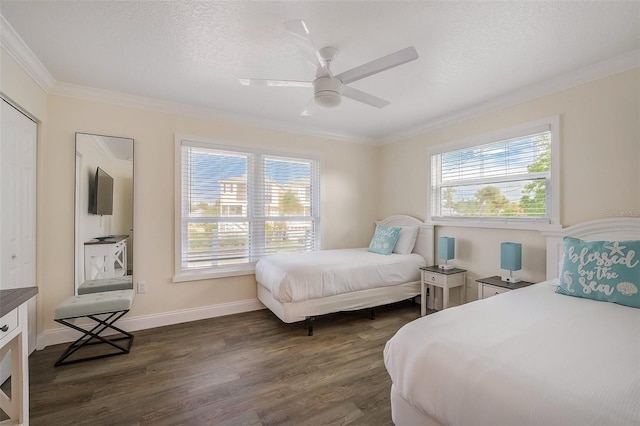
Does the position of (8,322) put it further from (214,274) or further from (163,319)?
(214,274)

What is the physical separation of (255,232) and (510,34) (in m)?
3.28

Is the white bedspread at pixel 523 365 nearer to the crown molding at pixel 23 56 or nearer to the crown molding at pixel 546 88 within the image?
the crown molding at pixel 546 88

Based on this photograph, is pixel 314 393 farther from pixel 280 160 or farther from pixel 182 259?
pixel 280 160

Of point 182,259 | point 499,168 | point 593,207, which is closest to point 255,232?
point 182,259

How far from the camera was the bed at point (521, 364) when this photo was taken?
96cm

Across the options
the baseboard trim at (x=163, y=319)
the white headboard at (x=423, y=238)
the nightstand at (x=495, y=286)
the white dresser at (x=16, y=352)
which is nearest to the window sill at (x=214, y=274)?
the baseboard trim at (x=163, y=319)

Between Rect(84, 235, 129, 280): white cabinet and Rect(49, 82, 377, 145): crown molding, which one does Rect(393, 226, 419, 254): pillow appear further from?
Rect(84, 235, 129, 280): white cabinet

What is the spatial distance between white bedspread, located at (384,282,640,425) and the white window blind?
146 centimetres

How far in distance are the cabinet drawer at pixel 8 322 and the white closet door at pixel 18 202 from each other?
1065 millimetres

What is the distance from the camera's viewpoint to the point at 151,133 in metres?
3.24

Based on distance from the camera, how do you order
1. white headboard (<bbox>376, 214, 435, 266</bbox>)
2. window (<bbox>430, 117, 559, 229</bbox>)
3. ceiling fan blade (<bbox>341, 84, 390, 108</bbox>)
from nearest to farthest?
ceiling fan blade (<bbox>341, 84, 390, 108</bbox>)
window (<bbox>430, 117, 559, 229</bbox>)
white headboard (<bbox>376, 214, 435, 266</bbox>)

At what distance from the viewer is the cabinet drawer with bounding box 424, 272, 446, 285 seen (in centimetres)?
329

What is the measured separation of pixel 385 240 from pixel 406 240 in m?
0.29

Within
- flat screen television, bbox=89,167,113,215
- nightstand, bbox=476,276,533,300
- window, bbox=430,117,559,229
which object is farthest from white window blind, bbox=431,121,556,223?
flat screen television, bbox=89,167,113,215
